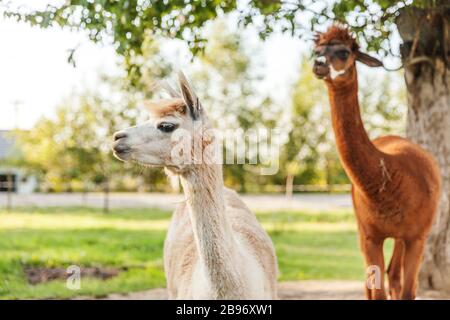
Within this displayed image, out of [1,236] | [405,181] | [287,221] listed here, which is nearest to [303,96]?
[287,221]

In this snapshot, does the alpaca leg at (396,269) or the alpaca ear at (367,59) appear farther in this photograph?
the alpaca leg at (396,269)

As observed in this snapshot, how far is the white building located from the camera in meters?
23.5

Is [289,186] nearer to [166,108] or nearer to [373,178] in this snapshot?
[373,178]

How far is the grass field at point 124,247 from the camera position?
777 cm

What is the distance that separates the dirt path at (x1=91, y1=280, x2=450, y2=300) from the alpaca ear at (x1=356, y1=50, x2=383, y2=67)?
8.90 feet

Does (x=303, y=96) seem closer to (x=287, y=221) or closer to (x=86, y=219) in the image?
(x=287, y=221)

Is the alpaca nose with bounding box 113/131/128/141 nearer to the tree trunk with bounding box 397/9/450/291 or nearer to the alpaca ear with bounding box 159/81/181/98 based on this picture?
the alpaca ear with bounding box 159/81/181/98

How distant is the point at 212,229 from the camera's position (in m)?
3.21

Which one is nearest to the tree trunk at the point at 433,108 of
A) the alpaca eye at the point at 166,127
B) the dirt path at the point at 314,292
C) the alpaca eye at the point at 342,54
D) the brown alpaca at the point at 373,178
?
the dirt path at the point at 314,292

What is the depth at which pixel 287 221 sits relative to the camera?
17.7m

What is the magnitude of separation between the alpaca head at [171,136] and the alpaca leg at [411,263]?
273cm

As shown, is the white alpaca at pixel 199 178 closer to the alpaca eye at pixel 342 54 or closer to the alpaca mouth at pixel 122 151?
the alpaca mouth at pixel 122 151

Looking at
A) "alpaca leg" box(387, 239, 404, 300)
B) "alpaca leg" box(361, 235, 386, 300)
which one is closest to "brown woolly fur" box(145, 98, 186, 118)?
"alpaca leg" box(361, 235, 386, 300)
